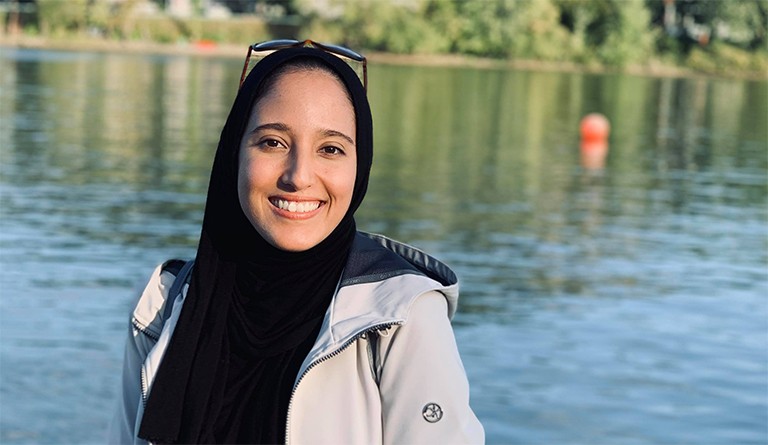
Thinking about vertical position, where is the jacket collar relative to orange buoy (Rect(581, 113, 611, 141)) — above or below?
above

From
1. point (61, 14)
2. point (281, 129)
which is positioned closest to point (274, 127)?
point (281, 129)

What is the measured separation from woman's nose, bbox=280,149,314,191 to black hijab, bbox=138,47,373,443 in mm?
101

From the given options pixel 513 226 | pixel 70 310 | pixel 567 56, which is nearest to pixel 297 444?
pixel 70 310

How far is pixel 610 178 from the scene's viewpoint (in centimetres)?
2317

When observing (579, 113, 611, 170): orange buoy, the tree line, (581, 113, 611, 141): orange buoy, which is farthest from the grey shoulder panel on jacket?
the tree line

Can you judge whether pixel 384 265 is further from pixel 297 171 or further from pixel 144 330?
pixel 144 330

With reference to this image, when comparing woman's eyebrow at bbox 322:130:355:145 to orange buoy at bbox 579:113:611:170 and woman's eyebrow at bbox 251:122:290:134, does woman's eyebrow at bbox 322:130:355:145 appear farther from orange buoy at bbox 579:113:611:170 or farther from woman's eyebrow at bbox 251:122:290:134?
orange buoy at bbox 579:113:611:170

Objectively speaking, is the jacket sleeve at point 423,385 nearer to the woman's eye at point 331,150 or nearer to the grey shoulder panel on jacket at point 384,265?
the grey shoulder panel on jacket at point 384,265

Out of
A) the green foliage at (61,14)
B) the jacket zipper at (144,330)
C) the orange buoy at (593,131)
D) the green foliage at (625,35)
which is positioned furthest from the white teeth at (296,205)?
the green foliage at (61,14)

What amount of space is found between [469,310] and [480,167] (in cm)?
1240

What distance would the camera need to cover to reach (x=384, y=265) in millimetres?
2225

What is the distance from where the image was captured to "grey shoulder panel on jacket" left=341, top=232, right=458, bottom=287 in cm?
221

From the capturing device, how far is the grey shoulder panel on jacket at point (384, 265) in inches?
87.0

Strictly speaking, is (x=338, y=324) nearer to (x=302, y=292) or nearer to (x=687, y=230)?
(x=302, y=292)
